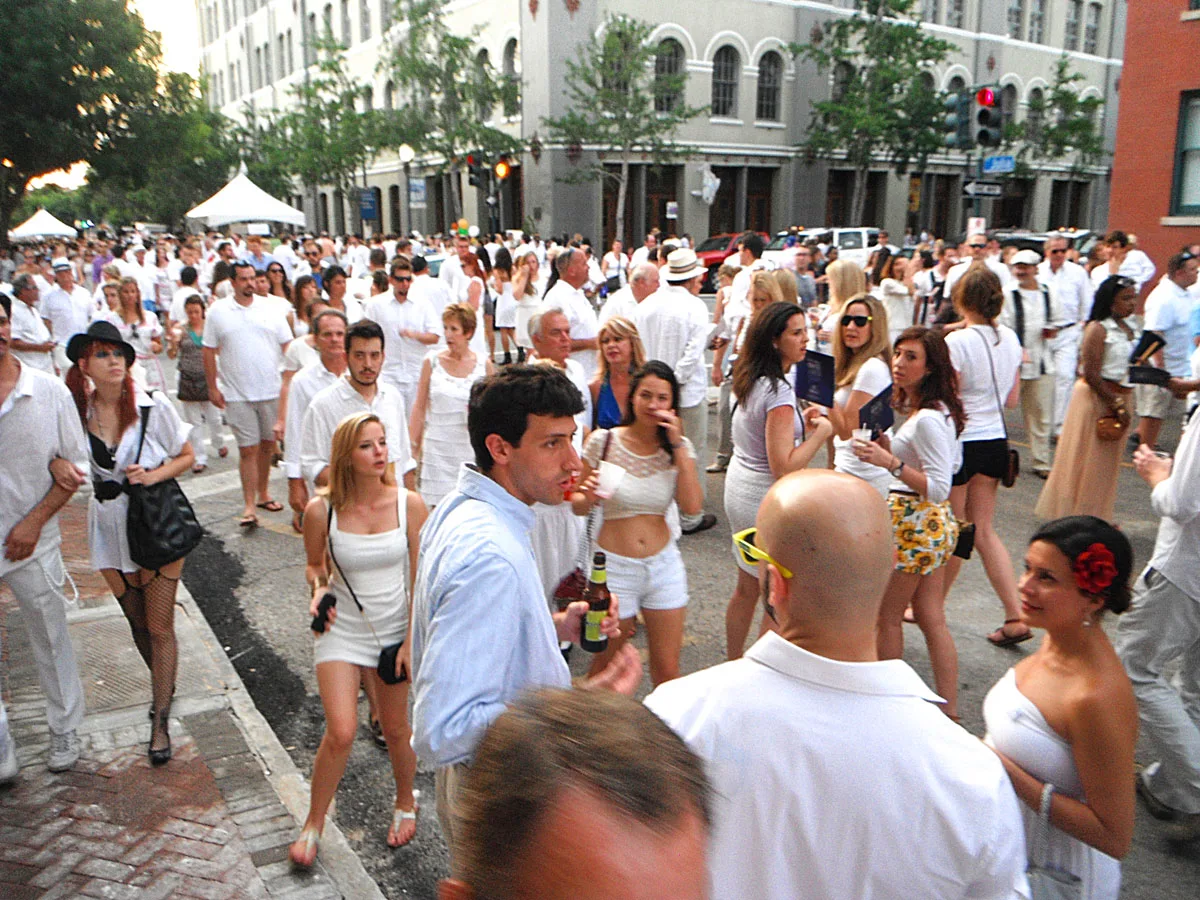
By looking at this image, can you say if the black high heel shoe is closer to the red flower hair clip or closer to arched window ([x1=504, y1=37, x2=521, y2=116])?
the red flower hair clip

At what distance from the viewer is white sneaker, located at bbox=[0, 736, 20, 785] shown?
14.0 feet

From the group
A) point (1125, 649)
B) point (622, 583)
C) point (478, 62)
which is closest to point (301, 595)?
point (622, 583)

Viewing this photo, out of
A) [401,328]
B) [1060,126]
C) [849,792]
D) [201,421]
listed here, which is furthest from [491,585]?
[1060,126]

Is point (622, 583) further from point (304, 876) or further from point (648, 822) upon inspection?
point (648, 822)

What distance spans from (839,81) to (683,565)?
3786 cm

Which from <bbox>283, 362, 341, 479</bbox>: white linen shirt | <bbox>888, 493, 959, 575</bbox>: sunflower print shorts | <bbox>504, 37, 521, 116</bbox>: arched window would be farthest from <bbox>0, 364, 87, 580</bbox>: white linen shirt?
<bbox>504, 37, 521, 116</bbox>: arched window

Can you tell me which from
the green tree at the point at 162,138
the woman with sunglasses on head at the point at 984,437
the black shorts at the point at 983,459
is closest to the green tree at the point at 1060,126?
the green tree at the point at 162,138

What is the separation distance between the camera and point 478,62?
35.3 meters

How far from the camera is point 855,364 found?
536cm

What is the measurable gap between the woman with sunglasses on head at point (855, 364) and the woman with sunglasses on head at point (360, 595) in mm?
2337

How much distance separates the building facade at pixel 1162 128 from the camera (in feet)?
55.1

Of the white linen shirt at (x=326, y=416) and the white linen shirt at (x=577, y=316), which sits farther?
the white linen shirt at (x=577, y=316)

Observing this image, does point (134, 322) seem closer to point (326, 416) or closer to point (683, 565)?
point (326, 416)

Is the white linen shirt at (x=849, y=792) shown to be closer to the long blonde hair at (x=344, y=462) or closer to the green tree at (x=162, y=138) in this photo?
the long blonde hair at (x=344, y=462)
